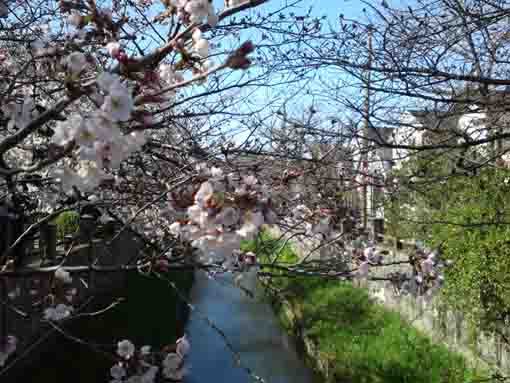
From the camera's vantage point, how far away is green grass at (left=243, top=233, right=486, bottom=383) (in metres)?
5.11

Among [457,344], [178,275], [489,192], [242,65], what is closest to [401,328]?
[457,344]

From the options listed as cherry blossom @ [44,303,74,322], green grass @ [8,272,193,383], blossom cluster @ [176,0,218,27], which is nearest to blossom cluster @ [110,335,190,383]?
cherry blossom @ [44,303,74,322]

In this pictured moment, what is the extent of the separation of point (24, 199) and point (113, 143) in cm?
236

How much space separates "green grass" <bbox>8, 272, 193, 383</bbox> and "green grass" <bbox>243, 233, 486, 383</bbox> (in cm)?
214

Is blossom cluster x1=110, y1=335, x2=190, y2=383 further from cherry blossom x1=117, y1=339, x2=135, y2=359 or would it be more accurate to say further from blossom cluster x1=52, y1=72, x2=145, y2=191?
blossom cluster x1=52, y1=72, x2=145, y2=191

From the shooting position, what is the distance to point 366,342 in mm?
6168

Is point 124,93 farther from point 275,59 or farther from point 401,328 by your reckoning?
point 401,328

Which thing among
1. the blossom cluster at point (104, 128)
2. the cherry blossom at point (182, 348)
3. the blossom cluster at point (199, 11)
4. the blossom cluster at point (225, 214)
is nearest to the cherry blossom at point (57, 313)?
the cherry blossom at point (182, 348)

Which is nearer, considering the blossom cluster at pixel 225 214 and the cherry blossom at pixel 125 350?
the blossom cluster at pixel 225 214

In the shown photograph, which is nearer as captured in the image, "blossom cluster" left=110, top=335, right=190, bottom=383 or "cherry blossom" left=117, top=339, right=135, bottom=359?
"blossom cluster" left=110, top=335, right=190, bottom=383

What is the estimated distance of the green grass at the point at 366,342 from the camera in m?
5.11

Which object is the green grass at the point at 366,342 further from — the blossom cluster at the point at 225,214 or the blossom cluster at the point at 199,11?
the blossom cluster at the point at 199,11

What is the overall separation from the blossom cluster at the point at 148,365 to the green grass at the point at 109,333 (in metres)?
0.67

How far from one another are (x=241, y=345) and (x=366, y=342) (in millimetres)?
2231
